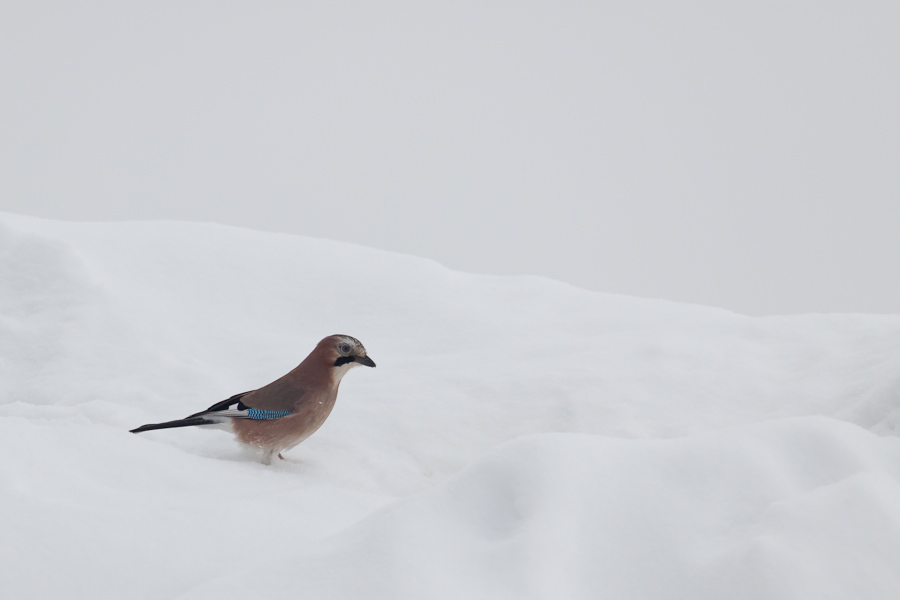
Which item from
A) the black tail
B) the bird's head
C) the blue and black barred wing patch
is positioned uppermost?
the bird's head

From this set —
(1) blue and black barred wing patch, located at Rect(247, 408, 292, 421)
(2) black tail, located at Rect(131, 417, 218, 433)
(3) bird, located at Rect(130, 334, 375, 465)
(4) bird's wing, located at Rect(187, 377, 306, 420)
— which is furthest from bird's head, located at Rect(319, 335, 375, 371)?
(2) black tail, located at Rect(131, 417, 218, 433)

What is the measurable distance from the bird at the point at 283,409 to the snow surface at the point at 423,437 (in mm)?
175

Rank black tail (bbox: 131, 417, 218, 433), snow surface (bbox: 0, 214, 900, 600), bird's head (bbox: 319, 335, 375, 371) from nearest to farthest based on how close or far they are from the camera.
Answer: snow surface (bbox: 0, 214, 900, 600) < black tail (bbox: 131, 417, 218, 433) < bird's head (bbox: 319, 335, 375, 371)

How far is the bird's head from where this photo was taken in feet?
11.0

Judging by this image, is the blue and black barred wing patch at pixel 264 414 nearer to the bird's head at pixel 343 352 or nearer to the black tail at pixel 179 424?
the black tail at pixel 179 424

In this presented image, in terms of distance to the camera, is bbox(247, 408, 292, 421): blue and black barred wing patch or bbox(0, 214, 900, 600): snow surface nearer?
bbox(0, 214, 900, 600): snow surface

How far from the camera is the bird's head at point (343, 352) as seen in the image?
335cm

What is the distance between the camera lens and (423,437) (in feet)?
11.5

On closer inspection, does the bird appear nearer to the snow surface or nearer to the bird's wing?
the bird's wing

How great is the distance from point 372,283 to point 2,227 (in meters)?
2.40

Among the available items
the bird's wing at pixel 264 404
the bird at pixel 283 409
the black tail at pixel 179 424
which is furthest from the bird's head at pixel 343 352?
the black tail at pixel 179 424

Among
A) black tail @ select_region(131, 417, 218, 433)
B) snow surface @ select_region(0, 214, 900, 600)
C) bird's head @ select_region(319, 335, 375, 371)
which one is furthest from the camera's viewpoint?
bird's head @ select_region(319, 335, 375, 371)

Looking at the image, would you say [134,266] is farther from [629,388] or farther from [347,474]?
[629,388]

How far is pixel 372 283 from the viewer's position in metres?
5.34
